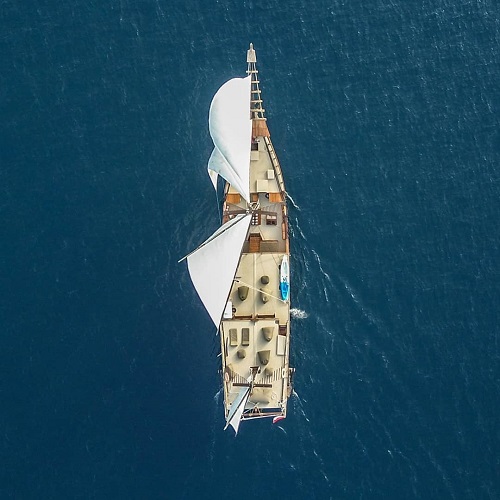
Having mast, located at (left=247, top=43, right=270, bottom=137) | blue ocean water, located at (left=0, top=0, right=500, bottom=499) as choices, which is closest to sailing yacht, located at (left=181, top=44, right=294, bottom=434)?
mast, located at (left=247, top=43, right=270, bottom=137)

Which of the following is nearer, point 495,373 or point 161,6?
point 495,373

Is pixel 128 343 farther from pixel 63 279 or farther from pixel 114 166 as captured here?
pixel 114 166

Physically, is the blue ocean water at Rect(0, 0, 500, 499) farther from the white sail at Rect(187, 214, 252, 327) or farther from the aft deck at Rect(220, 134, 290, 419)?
the white sail at Rect(187, 214, 252, 327)

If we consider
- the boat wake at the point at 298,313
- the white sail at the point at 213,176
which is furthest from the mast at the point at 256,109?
the boat wake at the point at 298,313

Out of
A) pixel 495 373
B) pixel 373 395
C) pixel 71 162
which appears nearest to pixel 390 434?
pixel 373 395

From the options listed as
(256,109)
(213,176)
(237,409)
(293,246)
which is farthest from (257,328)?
(256,109)
